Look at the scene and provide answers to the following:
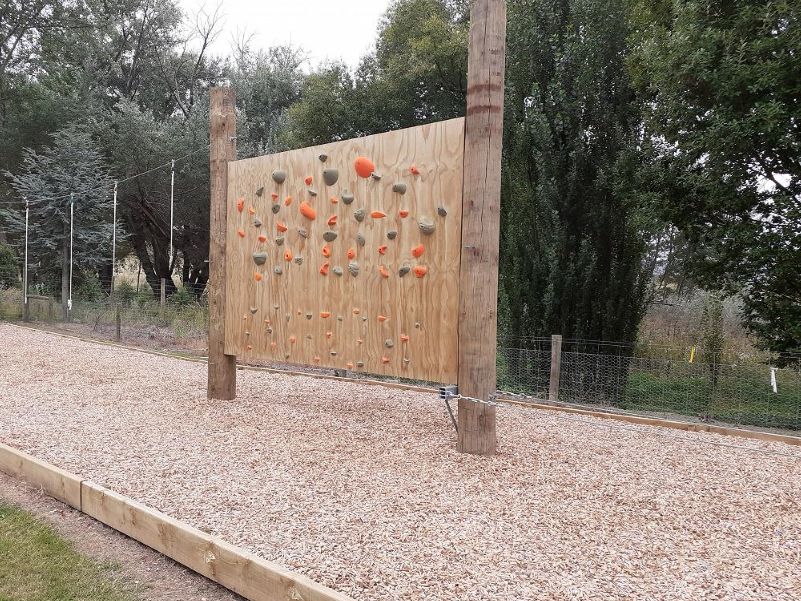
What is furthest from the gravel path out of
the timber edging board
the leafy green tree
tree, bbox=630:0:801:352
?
the leafy green tree

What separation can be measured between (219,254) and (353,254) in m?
1.78

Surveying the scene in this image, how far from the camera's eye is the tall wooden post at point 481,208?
4.01 m

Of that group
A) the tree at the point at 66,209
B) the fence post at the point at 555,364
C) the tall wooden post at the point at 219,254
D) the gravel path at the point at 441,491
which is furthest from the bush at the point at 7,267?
the fence post at the point at 555,364

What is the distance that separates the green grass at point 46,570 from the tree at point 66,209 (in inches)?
530

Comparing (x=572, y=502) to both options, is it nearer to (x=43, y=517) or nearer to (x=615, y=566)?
(x=615, y=566)

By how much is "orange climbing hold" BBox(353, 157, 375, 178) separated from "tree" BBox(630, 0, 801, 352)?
138 inches

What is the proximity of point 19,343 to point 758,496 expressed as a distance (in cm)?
1075

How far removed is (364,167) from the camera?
4727 mm

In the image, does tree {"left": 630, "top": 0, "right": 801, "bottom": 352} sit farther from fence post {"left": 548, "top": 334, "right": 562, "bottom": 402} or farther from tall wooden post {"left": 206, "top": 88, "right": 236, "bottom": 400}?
tall wooden post {"left": 206, "top": 88, "right": 236, "bottom": 400}

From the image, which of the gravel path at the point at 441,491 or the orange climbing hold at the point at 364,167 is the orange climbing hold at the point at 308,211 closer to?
the orange climbing hold at the point at 364,167

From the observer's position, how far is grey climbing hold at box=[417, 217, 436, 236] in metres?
4.32

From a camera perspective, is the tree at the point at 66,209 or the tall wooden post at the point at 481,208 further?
the tree at the point at 66,209

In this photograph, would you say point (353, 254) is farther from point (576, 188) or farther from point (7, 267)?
point (7, 267)

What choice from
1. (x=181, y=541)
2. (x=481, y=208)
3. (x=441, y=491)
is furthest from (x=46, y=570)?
(x=481, y=208)
